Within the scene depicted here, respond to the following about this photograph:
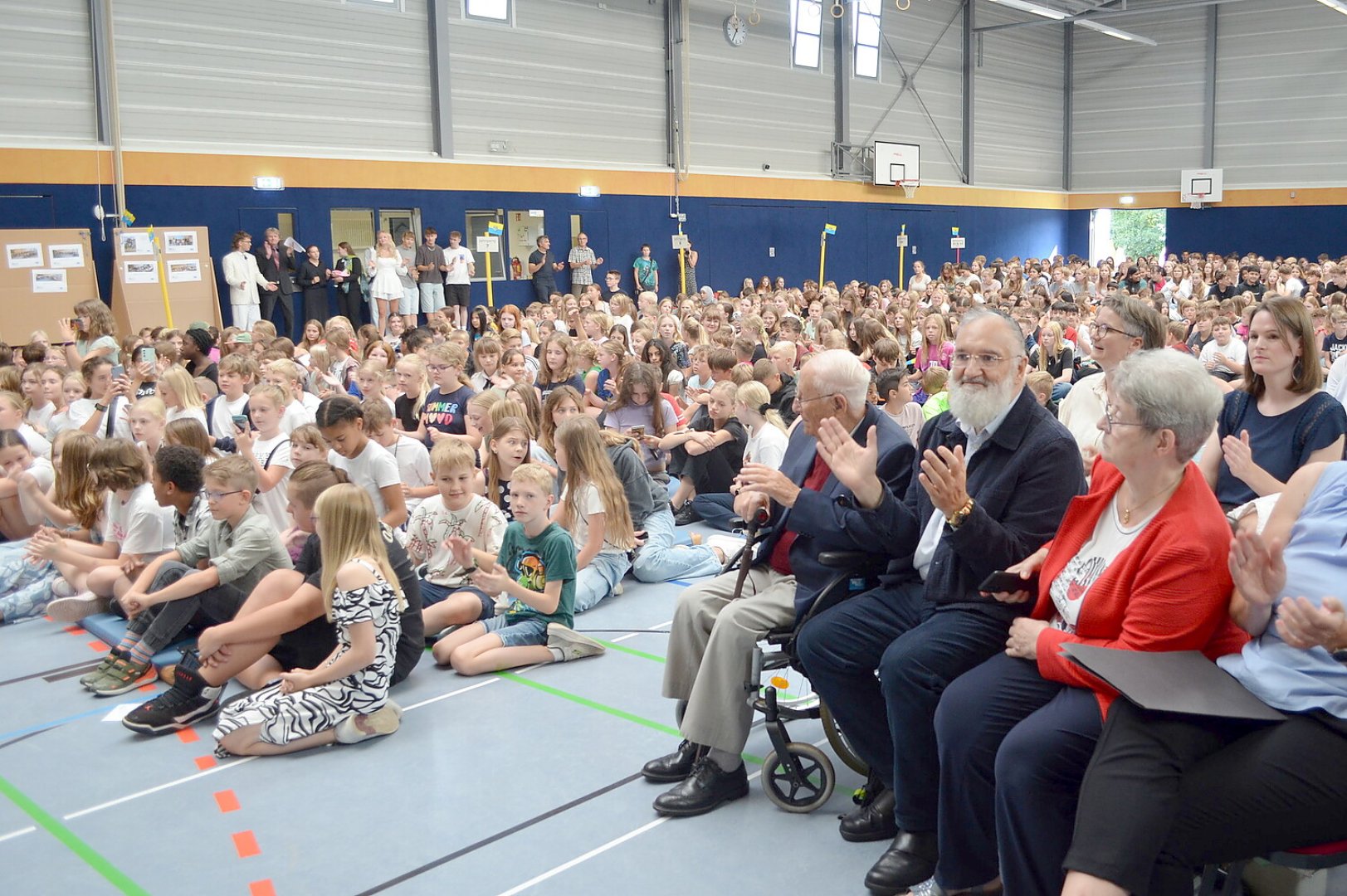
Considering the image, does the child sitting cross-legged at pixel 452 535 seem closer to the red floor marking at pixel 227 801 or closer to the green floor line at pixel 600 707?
the green floor line at pixel 600 707

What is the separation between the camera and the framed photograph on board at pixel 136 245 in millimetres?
14414

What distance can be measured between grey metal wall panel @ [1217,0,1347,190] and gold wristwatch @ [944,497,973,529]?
30048 millimetres

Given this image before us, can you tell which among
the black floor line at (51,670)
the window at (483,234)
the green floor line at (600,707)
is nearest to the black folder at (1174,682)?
the green floor line at (600,707)

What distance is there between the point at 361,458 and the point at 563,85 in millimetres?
14799

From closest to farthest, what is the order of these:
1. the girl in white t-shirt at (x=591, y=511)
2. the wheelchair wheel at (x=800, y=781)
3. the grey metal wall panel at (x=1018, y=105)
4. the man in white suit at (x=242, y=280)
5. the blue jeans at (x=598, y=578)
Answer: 1. the wheelchair wheel at (x=800, y=781)
2. the girl in white t-shirt at (x=591, y=511)
3. the blue jeans at (x=598, y=578)
4. the man in white suit at (x=242, y=280)
5. the grey metal wall panel at (x=1018, y=105)

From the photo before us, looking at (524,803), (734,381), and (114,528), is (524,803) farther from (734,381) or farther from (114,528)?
(734,381)

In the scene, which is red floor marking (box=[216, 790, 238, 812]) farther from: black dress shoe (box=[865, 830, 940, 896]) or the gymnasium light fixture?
the gymnasium light fixture

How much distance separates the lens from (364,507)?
4480 mm

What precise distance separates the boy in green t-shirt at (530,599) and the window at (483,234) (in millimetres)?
13895

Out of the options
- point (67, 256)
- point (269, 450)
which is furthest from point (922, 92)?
point (269, 450)

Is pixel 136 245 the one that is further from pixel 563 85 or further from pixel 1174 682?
pixel 1174 682

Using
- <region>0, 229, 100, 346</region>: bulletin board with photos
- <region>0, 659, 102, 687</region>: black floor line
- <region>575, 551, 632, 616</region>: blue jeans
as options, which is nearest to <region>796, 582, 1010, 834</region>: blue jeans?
<region>575, 551, 632, 616</region>: blue jeans

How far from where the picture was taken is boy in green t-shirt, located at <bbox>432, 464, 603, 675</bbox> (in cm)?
525

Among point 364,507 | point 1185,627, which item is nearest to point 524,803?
point 364,507
